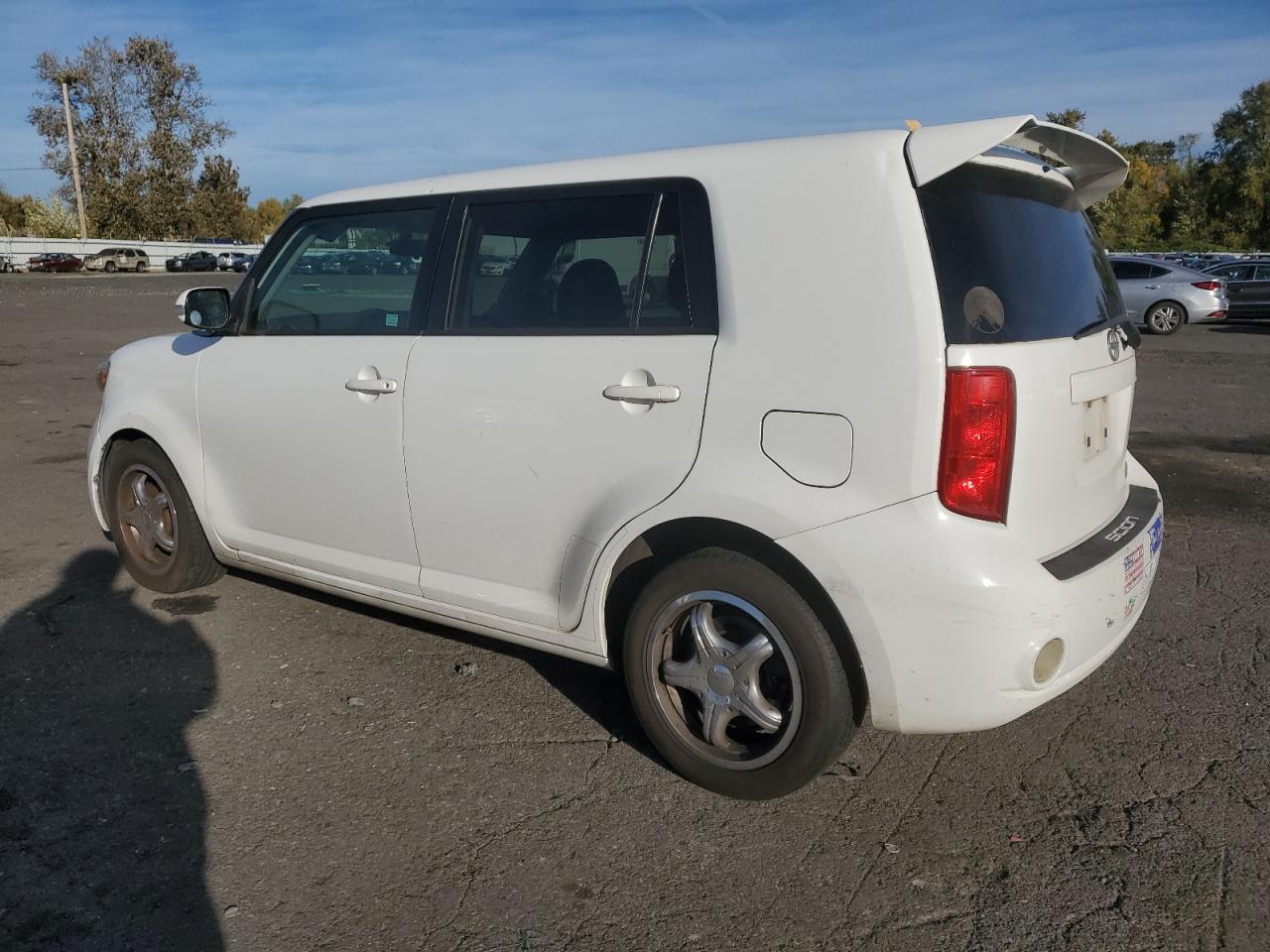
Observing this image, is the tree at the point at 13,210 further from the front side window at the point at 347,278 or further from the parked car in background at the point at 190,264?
the front side window at the point at 347,278

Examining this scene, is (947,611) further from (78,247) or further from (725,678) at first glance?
(78,247)

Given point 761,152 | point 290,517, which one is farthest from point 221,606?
point 761,152

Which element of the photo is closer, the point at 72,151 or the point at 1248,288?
the point at 1248,288

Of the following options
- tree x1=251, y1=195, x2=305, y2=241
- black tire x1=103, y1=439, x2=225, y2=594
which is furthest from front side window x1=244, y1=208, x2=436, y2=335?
tree x1=251, y1=195, x2=305, y2=241

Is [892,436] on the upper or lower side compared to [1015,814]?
upper

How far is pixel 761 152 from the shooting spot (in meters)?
3.15

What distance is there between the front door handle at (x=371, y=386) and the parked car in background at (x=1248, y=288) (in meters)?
24.4

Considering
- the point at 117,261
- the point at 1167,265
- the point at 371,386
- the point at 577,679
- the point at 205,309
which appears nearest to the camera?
the point at 371,386

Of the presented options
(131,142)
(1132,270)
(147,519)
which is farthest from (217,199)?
(147,519)

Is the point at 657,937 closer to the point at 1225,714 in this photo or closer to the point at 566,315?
the point at 566,315

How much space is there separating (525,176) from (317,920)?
2.40m

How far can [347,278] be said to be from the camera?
14.0ft

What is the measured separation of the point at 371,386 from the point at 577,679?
1379mm

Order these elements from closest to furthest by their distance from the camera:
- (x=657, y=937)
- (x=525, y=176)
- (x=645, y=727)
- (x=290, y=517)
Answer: (x=657, y=937) < (x=645, y=727) < (x=525, y=176) < (x=290, y=517)
